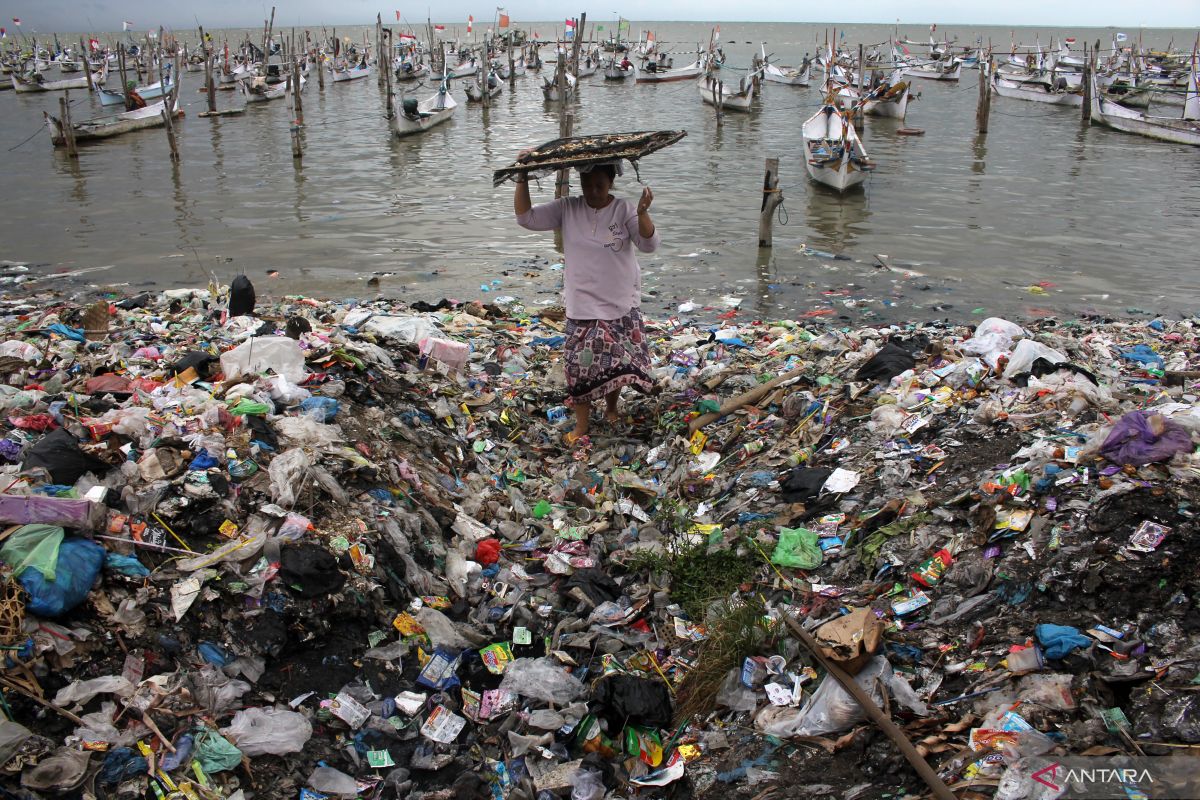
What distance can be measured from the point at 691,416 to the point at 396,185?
1278cm

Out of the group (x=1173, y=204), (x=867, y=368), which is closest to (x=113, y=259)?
(x=867, y=368)

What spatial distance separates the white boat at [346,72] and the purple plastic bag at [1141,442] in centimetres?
4049

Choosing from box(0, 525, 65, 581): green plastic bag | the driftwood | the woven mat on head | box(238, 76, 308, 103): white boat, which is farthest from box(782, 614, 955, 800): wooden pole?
box(238, 76, 308, 103): white boat

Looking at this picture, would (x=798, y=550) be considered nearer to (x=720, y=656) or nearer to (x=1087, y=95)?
(x=720, y=656)

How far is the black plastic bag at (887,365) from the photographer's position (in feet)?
16.4

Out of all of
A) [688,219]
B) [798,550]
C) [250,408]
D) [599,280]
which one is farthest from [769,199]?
[250,408]

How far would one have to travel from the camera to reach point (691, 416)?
5.01 m

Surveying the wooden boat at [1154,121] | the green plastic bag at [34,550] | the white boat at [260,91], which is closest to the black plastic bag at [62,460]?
the green plastic bag at [34,550]

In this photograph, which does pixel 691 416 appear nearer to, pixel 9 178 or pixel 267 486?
pixel 267 486

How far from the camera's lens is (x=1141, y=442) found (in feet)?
9.91

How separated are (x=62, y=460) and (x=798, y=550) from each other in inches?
123

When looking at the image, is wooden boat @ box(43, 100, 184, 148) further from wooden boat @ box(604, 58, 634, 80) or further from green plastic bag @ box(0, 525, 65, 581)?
wooden boat @ box(604, 58, 634, 80)

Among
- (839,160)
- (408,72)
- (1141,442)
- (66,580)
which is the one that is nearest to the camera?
(66,580)

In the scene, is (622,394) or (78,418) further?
(622,394)
